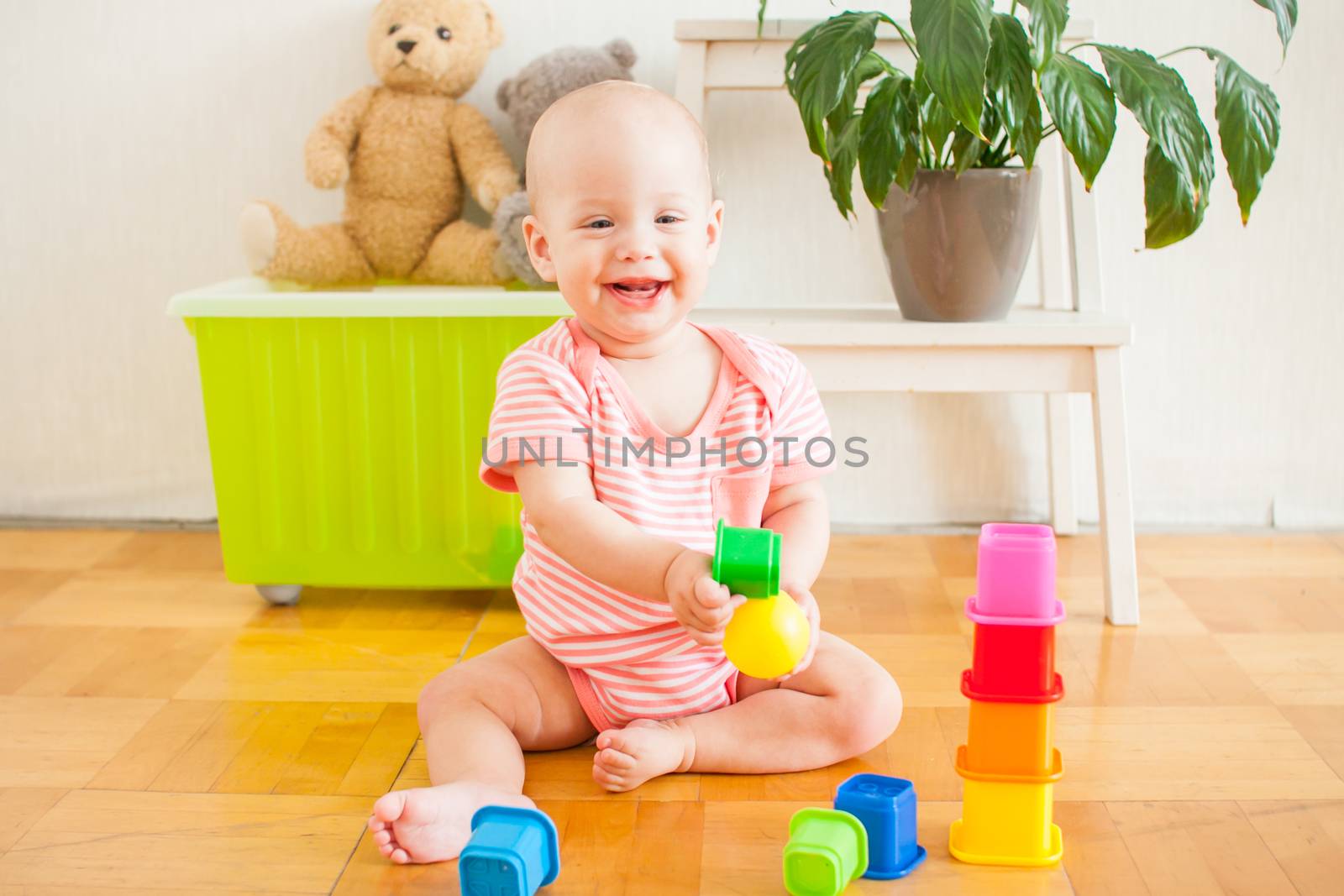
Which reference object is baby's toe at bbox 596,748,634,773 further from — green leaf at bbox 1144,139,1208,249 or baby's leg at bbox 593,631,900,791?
green leaf at bbox 1144,139,1208,249

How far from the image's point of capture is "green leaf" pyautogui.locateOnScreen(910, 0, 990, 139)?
1001 mm

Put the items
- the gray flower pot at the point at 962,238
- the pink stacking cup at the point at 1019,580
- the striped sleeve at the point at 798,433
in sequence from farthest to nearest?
the gray flower pot at the point at 962,238 < the striped sleeve at the point at 798,433 < the pink stacking cup at the point at 1019,580

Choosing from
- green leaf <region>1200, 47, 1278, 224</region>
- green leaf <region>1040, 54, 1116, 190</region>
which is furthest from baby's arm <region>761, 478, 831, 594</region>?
green leaf <region>1200, 47, 1278, 224</region>

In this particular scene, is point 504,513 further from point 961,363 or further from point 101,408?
point 101,408

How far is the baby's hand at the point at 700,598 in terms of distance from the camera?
0.72 meters

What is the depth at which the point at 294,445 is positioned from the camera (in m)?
1.25

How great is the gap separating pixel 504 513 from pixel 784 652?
1.93 ft

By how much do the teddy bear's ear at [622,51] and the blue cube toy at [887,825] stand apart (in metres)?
0.87

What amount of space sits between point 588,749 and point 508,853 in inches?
10.4

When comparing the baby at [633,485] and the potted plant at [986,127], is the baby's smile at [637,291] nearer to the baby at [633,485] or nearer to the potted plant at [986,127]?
the baby at [633,485]

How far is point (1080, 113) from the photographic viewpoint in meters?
1.06

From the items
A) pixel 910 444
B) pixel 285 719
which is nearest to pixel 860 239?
pixel 910 444

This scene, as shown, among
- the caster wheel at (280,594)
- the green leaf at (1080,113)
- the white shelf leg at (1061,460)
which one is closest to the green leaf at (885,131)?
the green leaf at (1080,113)

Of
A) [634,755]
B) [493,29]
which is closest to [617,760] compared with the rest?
[634,755]
